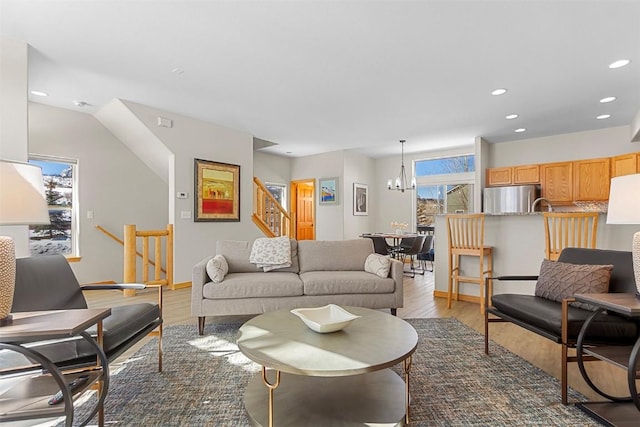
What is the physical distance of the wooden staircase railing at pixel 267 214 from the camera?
6.24 m

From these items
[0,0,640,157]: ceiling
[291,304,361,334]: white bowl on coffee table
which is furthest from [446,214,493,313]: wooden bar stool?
[291,304,361,334]: white bowl on coffee table

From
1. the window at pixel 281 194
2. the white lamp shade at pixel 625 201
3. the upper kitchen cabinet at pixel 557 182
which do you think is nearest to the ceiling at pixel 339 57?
the upper kitchen cabinet at pixel 557 182

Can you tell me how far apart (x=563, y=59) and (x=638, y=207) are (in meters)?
2.20

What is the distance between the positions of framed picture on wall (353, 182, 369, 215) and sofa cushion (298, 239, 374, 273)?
410 cm

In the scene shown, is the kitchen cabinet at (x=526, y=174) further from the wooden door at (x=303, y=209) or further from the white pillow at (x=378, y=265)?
the wooden door at (x=303, y=209)

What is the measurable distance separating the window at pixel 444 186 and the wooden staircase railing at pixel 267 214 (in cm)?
345

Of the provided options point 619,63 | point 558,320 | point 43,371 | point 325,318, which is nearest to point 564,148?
point 619,63

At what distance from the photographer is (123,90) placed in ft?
13.1

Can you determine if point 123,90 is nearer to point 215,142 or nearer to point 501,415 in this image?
point 215,142

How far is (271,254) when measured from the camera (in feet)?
11.5

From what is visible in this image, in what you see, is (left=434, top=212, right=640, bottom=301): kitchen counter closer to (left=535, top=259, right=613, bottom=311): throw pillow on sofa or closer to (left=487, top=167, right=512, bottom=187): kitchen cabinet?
(left=535, top=259, right=613, bottom=311): throw pillow on sofa

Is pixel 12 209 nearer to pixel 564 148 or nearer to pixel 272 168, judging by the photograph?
pixel 272 168

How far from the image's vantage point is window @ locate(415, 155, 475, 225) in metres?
7.36

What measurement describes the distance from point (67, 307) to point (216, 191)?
3464 millimetres
